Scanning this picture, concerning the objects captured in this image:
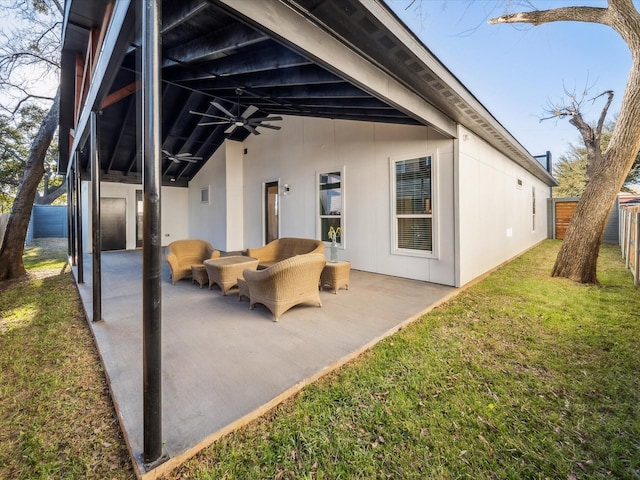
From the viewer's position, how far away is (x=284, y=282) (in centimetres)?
347

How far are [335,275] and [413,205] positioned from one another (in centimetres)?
225

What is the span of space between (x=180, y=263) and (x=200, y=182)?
7057mm

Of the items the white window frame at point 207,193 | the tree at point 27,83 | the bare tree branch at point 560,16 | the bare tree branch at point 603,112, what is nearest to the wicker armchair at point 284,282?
the bare tree branch at point 560,16

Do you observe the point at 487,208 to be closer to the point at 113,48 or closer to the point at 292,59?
the point at 292,59

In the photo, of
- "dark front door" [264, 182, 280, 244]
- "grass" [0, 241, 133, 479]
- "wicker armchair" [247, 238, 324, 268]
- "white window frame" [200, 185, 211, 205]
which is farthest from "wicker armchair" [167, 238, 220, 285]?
"white window frame" [200, 185, 211, 205]

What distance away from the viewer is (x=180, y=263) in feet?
18.4

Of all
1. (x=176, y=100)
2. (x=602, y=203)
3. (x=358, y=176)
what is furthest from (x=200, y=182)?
(x=602, y=203)

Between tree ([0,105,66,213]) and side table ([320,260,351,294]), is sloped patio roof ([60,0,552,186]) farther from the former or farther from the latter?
tree ([0,105,66,213])

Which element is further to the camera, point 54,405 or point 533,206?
point 533,206

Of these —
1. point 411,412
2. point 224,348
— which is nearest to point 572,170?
point 411,412

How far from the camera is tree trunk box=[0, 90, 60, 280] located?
605 cm

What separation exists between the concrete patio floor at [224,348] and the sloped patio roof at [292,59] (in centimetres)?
172

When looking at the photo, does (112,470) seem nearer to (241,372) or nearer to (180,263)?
(241,372)

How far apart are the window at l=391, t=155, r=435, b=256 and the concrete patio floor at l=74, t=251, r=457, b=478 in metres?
1.00
